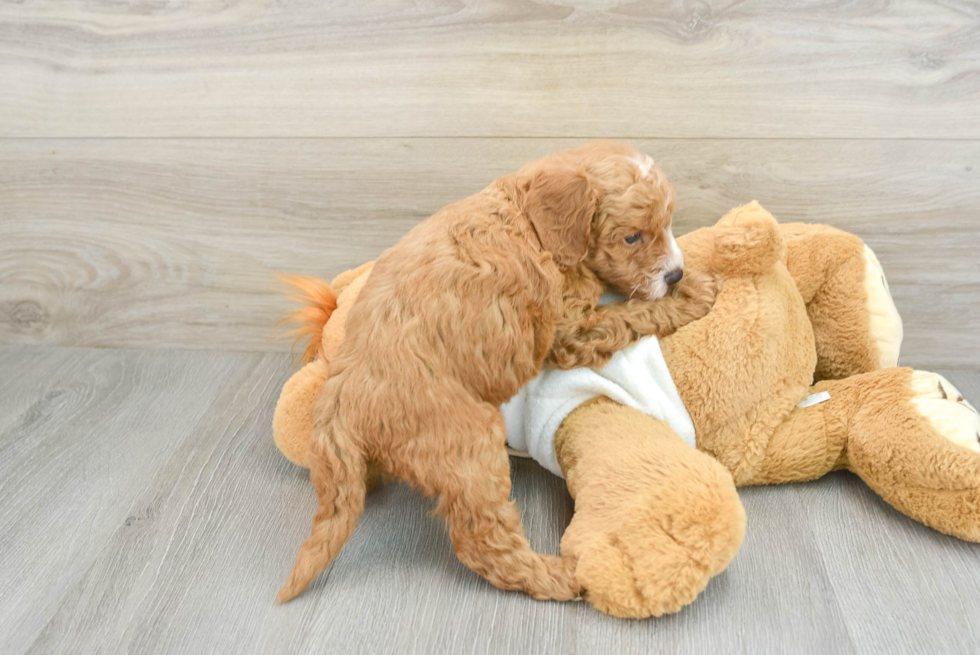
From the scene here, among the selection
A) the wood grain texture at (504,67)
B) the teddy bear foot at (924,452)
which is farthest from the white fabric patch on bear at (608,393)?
the wood grain texture at (504,67)

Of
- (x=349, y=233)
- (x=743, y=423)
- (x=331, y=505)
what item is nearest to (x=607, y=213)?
(x=743, y=423)

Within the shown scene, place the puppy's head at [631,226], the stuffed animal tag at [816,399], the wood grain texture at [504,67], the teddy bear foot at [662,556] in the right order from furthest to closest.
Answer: the wood grain texture at [504,67]
the stuffed animal tag at [816,399]
the puppy's head at [631,226]
the teddy bear foot at [662,556]

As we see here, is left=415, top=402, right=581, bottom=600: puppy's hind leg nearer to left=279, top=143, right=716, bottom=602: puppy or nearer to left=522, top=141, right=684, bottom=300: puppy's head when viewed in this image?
left=279, top=143, right=716, bottom=602: puppy

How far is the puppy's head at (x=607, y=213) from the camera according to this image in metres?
0.98

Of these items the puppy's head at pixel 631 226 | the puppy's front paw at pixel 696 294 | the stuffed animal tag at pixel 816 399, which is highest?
the puppy's head at pixel 631 226

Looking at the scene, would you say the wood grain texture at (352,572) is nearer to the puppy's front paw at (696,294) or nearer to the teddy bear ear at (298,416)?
the teddy bear ear at (298,416)

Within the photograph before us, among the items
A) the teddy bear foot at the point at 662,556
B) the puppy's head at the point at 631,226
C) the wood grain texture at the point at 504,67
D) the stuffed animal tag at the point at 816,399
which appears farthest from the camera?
the wood grain texture at the point at 504,67

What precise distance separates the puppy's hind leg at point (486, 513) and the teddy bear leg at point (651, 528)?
0.13 feet

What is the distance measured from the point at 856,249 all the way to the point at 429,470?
2.59 feet

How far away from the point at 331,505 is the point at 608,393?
0.43m

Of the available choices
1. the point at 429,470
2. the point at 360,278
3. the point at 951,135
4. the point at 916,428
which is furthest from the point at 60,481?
the point at 951,135

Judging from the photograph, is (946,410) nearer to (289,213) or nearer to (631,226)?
(631,226)

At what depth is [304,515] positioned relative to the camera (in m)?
1.15

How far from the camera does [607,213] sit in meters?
0.99
